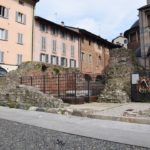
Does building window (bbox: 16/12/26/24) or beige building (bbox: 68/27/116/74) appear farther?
beige building (bbox: 68/27/116/74)

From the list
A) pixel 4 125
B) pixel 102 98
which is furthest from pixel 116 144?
pixel 102 98

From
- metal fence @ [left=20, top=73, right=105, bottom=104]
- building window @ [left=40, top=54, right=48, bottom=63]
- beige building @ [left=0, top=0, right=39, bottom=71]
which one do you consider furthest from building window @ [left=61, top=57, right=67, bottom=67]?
metal fence @ [left=20, top=73, right=105, bottom=104]

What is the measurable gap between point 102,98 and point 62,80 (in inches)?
179

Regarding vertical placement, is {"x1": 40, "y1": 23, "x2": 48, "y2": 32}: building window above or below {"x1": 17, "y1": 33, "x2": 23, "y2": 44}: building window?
above

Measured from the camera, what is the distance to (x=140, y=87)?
15.6 meters

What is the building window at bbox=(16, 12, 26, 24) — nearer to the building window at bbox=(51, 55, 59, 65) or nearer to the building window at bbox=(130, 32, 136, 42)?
the building window at bbox=(51, 55, 59, 65)

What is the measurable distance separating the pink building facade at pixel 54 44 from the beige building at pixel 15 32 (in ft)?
4.87

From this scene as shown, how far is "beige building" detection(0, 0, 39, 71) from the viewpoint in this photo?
124ft

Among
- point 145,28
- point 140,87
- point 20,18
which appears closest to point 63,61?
point 20,18

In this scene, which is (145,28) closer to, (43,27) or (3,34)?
(43,27)

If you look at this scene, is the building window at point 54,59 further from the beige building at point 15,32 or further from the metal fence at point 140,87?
the metal fence at point 140,87

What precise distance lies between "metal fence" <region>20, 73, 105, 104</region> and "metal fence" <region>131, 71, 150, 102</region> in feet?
7.90

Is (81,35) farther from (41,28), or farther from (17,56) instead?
(17,56)

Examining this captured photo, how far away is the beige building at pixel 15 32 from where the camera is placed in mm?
37688
